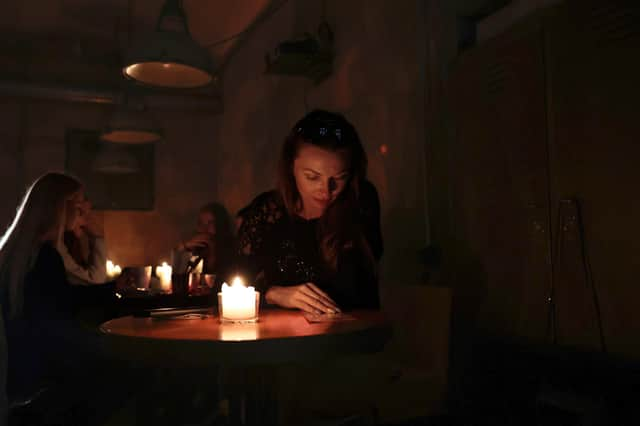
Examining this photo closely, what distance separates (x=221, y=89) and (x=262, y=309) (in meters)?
5.21

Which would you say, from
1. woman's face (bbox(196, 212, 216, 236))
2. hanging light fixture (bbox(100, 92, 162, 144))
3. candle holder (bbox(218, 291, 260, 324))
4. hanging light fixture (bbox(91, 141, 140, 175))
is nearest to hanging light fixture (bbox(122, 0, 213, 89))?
hanging light fixture (bbox(100, 92, 162, 144))

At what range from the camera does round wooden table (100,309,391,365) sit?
1.26 metres

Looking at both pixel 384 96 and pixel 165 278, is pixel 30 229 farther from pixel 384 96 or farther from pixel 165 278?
pixel 384 96

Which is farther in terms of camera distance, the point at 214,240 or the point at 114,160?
the point at 214,240

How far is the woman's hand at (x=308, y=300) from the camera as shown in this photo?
1.75 m

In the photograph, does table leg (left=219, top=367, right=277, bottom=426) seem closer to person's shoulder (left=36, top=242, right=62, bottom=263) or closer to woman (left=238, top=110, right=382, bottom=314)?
woman (left=238, top=110, right=382, bottom=314)

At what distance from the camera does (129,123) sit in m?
4.34

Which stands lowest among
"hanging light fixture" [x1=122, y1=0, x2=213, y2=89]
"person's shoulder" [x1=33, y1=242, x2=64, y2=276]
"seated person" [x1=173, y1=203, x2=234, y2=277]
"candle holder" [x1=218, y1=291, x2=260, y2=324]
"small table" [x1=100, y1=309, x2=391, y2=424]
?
"small table" [x1=100, y1=309, x2=391, y2=424]

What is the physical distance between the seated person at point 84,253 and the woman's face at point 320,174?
179 cm

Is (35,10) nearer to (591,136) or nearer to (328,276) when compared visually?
(328,276)

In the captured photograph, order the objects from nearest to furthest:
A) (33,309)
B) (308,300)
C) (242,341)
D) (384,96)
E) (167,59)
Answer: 1. (242,341)
2. (308,300)
3. (33,309)
4. (167,59)
5. (384,96)

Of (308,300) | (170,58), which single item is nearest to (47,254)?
(308,300)

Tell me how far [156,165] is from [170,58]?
13.8 ft

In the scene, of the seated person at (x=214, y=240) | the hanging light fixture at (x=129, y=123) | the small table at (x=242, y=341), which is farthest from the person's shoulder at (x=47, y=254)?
the seated person at (x=214, y=240)
